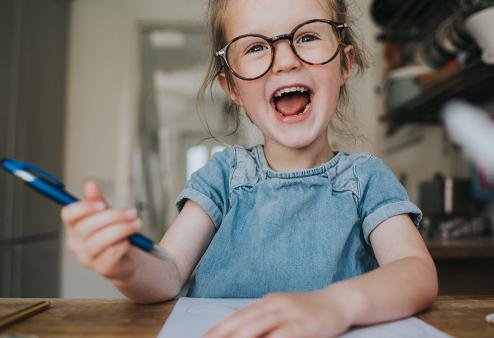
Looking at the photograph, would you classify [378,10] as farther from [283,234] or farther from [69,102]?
[69,102]

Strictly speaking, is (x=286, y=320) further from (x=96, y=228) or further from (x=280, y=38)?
(x=280, y=38)

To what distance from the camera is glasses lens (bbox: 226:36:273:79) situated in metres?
0.79

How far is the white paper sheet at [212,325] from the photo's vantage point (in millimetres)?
449

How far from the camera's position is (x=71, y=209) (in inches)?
17.7

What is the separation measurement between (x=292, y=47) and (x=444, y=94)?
1.21 metres

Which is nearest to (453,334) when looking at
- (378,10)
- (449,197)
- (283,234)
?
(283,234)

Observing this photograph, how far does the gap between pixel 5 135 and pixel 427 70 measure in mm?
1890

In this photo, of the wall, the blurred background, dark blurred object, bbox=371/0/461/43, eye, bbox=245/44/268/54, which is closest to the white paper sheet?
eye, bbox=245/44/268/54

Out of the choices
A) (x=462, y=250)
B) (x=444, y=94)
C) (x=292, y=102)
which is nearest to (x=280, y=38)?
(x=292, y=102)

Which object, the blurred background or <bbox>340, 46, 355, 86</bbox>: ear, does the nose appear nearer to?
<bbox>340, 46, 355, 86</bbox>: ear

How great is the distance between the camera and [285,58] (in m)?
0.76

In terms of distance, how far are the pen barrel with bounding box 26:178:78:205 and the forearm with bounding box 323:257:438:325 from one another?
269 millimetres

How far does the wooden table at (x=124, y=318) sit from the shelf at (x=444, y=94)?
39.9 inches

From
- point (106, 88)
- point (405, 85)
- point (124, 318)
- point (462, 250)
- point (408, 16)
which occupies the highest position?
point (408, 16)
